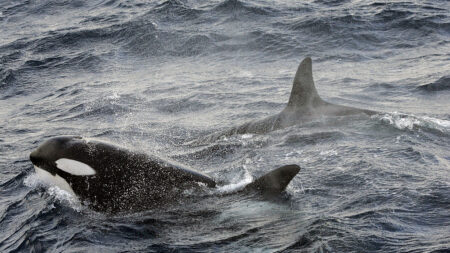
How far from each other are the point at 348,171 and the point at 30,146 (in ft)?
22.7

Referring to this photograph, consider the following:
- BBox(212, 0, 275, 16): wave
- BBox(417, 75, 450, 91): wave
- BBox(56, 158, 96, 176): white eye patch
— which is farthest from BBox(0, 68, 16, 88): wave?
BBox(417, 75, 450, 91): wave

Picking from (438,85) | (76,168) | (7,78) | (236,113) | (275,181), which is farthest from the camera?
(7,78)

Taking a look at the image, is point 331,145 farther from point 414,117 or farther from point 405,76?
point 405,76

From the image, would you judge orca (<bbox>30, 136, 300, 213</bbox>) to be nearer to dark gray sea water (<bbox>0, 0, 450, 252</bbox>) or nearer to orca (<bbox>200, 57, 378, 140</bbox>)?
dark gray sea water (<bbox>0, 0, 450, 252</bbox>)

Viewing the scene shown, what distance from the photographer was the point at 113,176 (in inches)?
302

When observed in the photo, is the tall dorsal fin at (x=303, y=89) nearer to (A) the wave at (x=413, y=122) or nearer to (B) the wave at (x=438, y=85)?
(A) the wave at (x=413, y=122)

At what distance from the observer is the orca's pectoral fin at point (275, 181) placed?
23.6ft

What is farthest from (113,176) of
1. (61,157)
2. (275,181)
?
(275,181)

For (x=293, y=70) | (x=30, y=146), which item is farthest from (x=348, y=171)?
(x=293, y=70)

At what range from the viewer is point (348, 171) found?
29.5 feet

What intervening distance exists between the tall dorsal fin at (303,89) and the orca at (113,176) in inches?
182

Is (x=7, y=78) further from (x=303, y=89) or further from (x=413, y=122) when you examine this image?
(x=413, y=122)

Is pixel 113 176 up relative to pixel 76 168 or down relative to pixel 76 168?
down

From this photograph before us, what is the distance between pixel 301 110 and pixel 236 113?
7.70 feet
